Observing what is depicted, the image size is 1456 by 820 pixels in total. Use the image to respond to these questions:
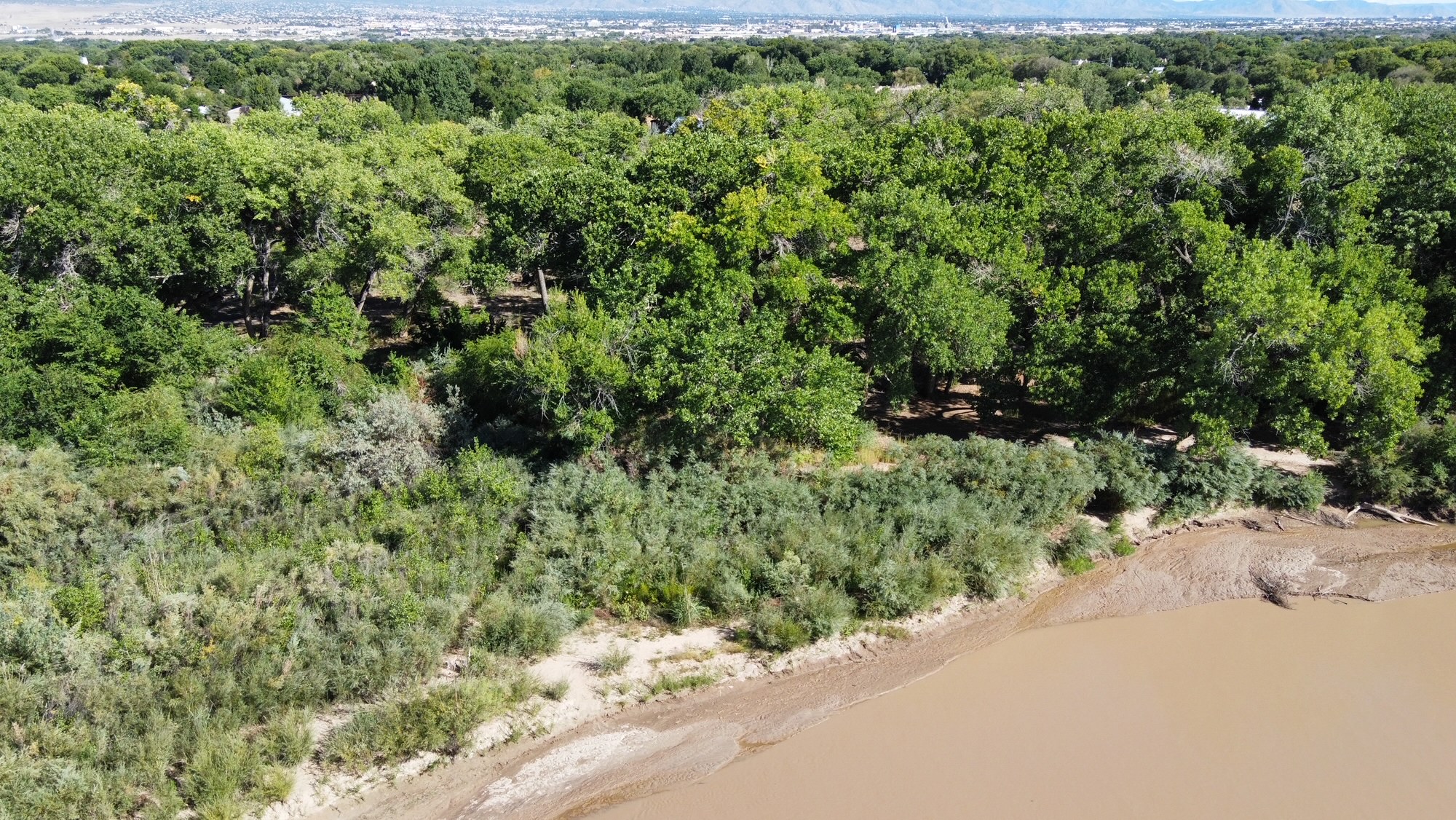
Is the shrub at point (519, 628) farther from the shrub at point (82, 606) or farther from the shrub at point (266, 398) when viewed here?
the shrub at point (266, 398)

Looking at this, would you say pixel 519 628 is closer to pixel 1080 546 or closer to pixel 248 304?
pixel 1080 546

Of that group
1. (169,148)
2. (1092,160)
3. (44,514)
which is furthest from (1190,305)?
(169,148)

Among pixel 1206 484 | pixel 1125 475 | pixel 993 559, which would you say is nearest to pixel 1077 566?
pixel 993 559

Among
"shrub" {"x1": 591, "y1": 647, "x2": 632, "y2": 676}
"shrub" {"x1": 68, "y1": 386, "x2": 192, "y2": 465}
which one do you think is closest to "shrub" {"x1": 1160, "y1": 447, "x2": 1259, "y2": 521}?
"shrub" {"x1": 591, "y1": 647, "x2": 632, "y2": 676}

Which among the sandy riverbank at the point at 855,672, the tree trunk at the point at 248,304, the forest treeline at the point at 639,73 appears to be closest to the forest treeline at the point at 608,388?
the tree trunk at the point at 248,304

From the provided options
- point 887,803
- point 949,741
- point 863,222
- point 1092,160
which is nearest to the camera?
point 887,803

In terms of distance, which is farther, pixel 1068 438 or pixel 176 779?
pixel 1068 438

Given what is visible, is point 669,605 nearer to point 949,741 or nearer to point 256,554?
point 949,741
